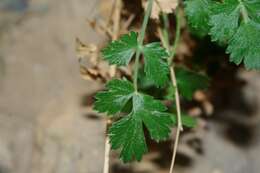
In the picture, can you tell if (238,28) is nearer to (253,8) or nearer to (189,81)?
(253,8)

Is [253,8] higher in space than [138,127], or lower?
higher

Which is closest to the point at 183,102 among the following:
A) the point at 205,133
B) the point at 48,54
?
the point at 205,133

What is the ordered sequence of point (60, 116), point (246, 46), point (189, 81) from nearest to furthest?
1. point (246, 46)
2. point (189, 81)
3. point (60, 116)

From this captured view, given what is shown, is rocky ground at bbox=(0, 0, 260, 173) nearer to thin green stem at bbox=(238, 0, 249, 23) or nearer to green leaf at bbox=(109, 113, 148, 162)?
green leaf at bbox=(109, 113, 148, 162)

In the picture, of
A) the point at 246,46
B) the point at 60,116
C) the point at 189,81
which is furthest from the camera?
the point at 60,116

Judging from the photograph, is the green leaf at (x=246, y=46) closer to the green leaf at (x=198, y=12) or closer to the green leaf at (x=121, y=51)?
the green leaf at (x=198, y=12)

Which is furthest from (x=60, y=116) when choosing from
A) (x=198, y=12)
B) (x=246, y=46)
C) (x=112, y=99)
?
(x=246, y=46)

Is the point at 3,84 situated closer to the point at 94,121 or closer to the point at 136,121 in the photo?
the point at 94,121
